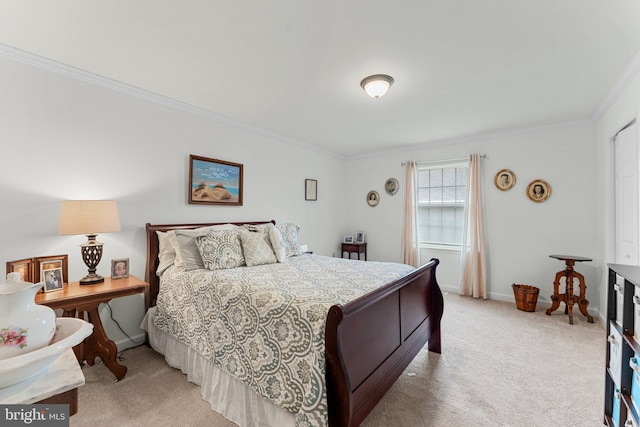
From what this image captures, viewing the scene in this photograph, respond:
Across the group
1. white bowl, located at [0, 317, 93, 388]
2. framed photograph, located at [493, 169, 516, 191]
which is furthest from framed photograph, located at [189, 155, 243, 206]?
framed photograph, located at [493, 169, 516, 191]

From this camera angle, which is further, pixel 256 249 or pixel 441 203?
pixel 441 203

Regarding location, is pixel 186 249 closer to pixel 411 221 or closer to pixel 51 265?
pixel 51 265

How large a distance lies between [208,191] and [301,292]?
6.82ft

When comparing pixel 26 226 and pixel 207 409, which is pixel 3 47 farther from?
pixel 207 409

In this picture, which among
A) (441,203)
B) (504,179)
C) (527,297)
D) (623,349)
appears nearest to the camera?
(623,349)

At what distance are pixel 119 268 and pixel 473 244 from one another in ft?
14.5

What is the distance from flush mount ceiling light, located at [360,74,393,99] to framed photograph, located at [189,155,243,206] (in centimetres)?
192

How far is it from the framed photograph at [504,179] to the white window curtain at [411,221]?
47.2 inches

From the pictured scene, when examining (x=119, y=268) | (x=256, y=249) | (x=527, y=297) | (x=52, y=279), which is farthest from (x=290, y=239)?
(x=527, y=297)

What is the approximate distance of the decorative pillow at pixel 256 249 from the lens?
111 inches

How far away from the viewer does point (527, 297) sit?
12.1ft

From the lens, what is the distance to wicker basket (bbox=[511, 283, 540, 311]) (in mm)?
3668

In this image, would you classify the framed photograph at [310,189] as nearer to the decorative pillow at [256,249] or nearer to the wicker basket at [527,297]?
the decorative pillow at [256,249]

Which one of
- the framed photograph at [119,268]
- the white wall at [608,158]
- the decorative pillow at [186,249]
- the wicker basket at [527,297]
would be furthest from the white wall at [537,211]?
the framed photograph at [119,268]
